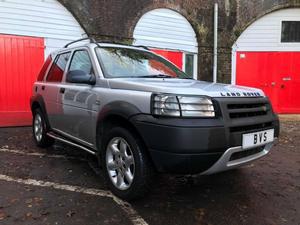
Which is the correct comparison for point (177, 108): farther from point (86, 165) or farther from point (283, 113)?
point (283, 113)

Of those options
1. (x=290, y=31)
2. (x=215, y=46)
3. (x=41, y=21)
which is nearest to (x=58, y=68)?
(x=41, y=21)

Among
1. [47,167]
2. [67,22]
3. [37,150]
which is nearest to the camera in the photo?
[47,167]

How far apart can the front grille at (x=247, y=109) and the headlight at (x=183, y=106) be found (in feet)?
0.87

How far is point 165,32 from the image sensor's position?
12.3 metres

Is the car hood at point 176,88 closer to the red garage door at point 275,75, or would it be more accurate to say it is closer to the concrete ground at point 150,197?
the concrete ground at point 150,197

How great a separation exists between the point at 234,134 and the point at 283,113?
10.6 metres

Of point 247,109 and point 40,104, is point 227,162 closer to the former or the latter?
point 247,109

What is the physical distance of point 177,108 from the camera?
344cm

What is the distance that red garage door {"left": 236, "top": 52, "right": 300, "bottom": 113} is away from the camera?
13.2 metres

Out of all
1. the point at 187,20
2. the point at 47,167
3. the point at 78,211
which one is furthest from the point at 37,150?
the point at 187,20

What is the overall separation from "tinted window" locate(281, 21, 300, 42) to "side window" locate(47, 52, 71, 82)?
9.93 meters

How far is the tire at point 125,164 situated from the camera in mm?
3684

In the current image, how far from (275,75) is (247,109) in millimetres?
10241

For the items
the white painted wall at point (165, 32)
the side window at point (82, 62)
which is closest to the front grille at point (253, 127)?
the side window at point (82, 62)
